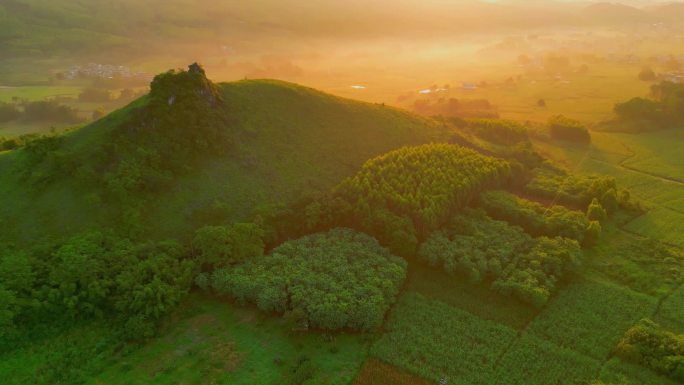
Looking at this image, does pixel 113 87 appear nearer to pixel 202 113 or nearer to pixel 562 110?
pixel 202 113

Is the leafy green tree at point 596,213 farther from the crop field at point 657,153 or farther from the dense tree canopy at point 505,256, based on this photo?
the crop field at point 657,153

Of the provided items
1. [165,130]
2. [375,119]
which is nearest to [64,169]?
[165,130]

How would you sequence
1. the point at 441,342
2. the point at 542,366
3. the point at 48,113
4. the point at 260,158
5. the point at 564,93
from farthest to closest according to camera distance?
the point at 564,93 → the point at 48,113 → the point at 260,158 → the point at 441,342 → the point at 542,366

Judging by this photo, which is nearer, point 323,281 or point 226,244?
point 323,281

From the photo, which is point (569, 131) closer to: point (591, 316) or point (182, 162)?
point (591, 316)

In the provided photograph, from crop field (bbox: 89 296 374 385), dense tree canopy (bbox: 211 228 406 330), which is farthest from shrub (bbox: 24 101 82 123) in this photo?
crop field (bbox: 89 296 374 385)

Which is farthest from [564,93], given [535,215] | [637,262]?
[637,262]
